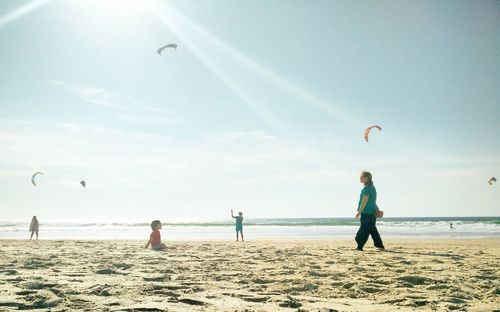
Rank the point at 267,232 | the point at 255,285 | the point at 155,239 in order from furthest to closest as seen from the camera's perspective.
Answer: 1. the point at 267,232
2. the point at 155,239
3. the point at 255,285

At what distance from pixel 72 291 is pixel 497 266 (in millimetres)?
6605

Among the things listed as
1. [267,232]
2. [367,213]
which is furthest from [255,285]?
[267,232]

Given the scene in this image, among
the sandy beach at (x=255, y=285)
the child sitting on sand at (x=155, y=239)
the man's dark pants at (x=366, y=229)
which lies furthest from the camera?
the child sitting on sand at (x=155, y=239)

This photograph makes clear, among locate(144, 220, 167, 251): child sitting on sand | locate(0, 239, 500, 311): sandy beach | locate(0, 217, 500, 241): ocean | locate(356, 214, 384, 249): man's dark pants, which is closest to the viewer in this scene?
locate(0, 239, 500, 311): sandy beach

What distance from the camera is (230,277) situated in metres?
5.36

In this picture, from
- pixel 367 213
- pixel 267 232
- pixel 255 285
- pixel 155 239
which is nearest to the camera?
pixel 255 285

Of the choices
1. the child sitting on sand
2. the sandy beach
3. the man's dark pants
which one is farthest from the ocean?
the sandy beach

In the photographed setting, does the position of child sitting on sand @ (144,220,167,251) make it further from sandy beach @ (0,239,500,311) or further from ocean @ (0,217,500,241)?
ocean @ (0,217,500,241)

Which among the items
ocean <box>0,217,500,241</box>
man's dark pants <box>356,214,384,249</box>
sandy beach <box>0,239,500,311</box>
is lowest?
ocean <box>0,217,500,241</box>

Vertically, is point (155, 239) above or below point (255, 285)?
above

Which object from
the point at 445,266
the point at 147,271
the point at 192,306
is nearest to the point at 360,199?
the point at 445,266

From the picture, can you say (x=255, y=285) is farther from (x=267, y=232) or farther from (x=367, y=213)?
(x=267, y=232)

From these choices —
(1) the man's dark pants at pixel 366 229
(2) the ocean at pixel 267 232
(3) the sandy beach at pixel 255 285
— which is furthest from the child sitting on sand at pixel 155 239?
(2) the ocean at pixel 267 232

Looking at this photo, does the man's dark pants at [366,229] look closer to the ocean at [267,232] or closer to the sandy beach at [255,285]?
the sandy beach at [255,285]
